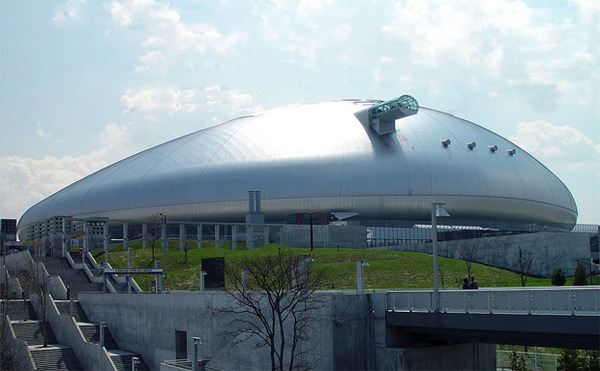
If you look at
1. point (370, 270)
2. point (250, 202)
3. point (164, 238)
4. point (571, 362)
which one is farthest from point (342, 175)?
point (571, 362)

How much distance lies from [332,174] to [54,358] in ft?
130

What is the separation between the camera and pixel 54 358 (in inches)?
1593

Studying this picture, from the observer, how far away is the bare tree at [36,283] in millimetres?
45900

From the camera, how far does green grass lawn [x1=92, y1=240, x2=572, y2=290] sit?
1881 inches

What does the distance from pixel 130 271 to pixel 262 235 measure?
27156 millimetres

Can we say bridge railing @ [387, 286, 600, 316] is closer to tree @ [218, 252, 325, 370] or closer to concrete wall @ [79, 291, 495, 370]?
concrete wall @ [79, 291, 495, 370]

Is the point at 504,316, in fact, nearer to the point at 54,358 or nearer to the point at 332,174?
the point at 54,358

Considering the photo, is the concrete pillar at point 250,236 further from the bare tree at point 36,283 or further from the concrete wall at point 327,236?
the bare tree at point 36,283

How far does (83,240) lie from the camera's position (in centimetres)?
6375

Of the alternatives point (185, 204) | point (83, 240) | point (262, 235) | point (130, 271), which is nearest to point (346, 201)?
point (262, 235)

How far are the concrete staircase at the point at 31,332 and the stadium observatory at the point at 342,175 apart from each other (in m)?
24.3

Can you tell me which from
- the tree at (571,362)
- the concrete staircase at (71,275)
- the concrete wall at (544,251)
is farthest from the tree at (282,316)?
the concrete wall at (544,251)

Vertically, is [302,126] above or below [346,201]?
above

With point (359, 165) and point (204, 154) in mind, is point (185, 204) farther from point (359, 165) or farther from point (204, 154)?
point (359, 165)
